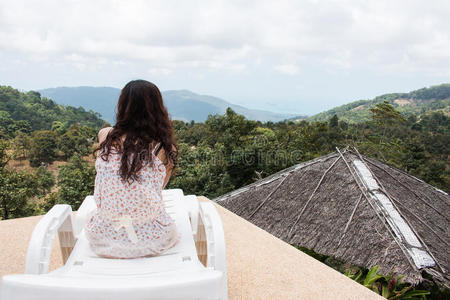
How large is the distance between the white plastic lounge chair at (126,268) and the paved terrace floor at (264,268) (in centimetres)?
29

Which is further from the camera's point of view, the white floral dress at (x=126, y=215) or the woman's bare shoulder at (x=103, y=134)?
the woman's bare shoulder at (x=103, y=134)

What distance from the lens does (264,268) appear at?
6.10 ft

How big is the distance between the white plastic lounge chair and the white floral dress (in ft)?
0.14

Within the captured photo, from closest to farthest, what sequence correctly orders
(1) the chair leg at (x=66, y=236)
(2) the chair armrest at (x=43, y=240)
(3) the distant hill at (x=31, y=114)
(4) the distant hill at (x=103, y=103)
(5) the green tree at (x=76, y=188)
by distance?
(2) the chair armrest at (x=43, y=240) < (1) the chair leg at (x=66, y=236) < (5) the green tree at (x=76, y=188) < (3) the distant hill at (x=31, y=114) < (4) the distant hill at (x=103, y=103)

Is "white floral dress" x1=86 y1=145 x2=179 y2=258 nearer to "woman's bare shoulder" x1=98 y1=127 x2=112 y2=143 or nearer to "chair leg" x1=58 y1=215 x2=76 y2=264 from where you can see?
"woman's bare shoulder" x1=98 y1=127 x2=112 y2=143

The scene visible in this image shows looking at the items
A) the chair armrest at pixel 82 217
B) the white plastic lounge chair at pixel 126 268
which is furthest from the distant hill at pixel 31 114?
the white plastic lounge chair at pixel 126 268

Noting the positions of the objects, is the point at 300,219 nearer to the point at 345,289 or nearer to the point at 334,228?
the point at 334,228

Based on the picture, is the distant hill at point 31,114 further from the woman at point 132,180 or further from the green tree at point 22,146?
the woman at point 132,180

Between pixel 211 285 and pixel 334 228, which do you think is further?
pixel 334 228

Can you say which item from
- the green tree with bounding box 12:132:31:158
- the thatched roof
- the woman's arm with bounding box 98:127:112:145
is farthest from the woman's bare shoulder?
the green tree with bounding box 12:132:31:158

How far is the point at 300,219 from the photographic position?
192 inches

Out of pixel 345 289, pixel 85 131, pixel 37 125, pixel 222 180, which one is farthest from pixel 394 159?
pixel 37 125

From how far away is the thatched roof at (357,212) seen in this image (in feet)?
12.4

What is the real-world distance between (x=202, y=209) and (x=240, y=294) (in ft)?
1.80
